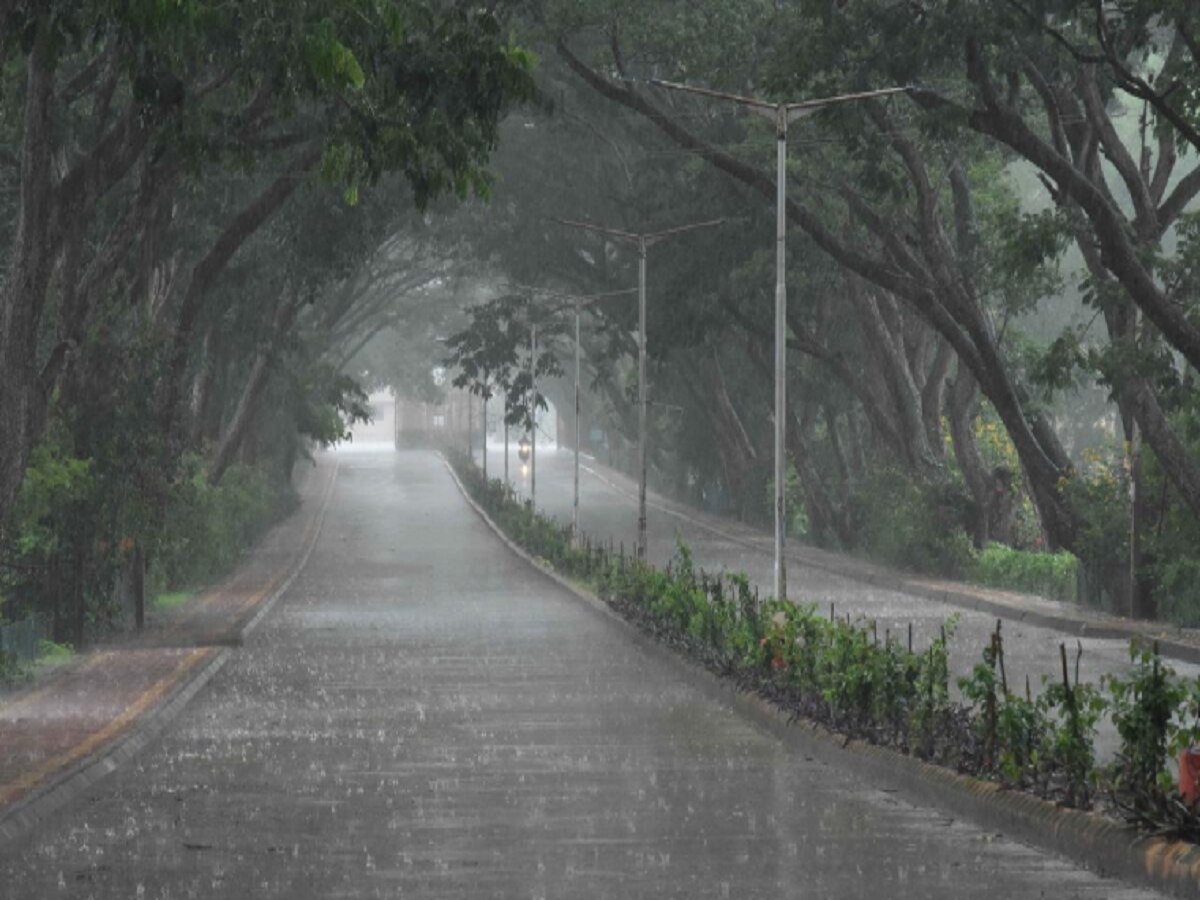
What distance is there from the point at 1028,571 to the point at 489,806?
3220cm

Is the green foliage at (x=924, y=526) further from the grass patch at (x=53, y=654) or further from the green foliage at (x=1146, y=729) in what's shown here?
the green foliage at (x=1146, y=729)

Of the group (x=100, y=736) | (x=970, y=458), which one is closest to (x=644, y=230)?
(x=970, y=458)

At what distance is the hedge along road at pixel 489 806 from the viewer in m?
13.4

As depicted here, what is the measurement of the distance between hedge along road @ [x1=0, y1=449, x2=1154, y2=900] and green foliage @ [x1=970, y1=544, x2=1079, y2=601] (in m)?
14.6

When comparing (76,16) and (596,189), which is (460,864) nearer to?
(76,16)

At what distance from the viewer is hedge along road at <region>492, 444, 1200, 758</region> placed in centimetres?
3164

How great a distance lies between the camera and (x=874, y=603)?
45.8 m

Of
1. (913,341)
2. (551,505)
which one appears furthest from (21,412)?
(551,505)

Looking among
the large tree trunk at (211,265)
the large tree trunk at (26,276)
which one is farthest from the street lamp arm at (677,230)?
the large tree trunk at (26,276)

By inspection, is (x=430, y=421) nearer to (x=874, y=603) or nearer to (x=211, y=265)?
(x=874, y=603)

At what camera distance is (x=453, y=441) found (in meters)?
162

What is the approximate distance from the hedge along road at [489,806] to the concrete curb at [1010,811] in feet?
0.55

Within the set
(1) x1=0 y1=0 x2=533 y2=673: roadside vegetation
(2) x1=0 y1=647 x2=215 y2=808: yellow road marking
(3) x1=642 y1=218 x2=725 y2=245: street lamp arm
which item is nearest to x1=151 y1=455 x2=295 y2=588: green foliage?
(1) x1=0 y1=0 x2=533 y2=673: roadside vegetation

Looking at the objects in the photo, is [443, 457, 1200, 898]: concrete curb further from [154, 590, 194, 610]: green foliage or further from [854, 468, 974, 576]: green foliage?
[854, 468, 974, 576]: green foliage
